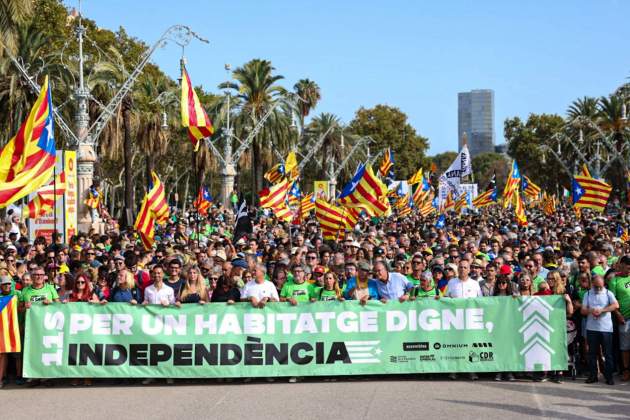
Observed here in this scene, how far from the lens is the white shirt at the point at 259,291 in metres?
10.3

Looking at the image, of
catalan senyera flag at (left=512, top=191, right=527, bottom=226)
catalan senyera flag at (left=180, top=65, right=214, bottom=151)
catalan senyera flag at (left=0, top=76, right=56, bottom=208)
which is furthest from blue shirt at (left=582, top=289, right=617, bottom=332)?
catalan senyera flag at (left=512, top=191, right=527, bottom=226)

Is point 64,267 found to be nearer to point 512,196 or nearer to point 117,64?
point 512,196

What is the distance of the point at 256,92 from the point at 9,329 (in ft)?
126

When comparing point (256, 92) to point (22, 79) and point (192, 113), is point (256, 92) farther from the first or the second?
point (192, 113)

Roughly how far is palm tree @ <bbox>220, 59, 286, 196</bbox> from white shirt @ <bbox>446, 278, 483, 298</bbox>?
3678cm

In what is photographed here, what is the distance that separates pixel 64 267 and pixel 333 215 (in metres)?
7.25

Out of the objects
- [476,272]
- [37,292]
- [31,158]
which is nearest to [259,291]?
[37,292]

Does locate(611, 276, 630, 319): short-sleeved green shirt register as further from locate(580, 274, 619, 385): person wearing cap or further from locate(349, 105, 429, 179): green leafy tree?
locate(349, 105, 429, 179): green leafy tree

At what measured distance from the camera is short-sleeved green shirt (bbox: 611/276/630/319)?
10070 millimetres

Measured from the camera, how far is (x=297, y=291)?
10617 millimetres

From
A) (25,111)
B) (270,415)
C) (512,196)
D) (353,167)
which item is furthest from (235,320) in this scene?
(353,167)

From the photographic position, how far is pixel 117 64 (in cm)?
3569

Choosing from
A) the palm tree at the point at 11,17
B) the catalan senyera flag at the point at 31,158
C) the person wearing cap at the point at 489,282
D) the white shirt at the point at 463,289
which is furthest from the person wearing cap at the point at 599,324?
the palm tree at the point at 11,17

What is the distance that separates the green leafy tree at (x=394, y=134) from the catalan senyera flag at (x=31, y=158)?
71773 mm
